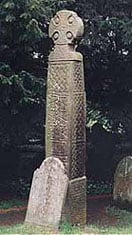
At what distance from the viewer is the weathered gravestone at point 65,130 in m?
7.81

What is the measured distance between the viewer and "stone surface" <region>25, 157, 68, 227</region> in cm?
774

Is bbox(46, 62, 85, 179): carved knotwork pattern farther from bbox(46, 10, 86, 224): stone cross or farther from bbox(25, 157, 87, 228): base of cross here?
bbox(25, 157, 87, 228): base of cross

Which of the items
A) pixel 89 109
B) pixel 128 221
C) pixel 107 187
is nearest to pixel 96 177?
pixel 107 187

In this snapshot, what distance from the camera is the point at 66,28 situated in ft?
26.6

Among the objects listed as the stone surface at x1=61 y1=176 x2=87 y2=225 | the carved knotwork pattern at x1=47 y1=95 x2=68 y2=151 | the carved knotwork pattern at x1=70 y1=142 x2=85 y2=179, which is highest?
the carved knotwork pattern at x1=47 y1=95 x2=68 y2=151

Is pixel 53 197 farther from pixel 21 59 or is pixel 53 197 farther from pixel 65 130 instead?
pixel 21 59

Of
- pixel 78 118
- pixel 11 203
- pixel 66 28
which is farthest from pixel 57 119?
pixel 11 203

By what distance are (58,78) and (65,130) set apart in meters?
0.79

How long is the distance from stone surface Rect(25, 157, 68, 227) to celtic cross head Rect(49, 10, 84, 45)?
1.77 metres

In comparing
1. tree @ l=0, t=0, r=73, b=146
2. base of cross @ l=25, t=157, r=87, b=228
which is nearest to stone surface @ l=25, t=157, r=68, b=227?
base of cross @ l=25, t=157, r=87, b=228

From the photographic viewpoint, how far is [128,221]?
9516mm

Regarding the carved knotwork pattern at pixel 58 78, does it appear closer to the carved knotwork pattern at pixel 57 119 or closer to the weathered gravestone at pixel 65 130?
the weathered gravestone at pixel 65 130

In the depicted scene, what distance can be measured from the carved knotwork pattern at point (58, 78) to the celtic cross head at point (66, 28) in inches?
14.2

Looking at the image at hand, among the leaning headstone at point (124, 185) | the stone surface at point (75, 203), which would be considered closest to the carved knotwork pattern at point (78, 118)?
the stone surface at point (75, 203)
